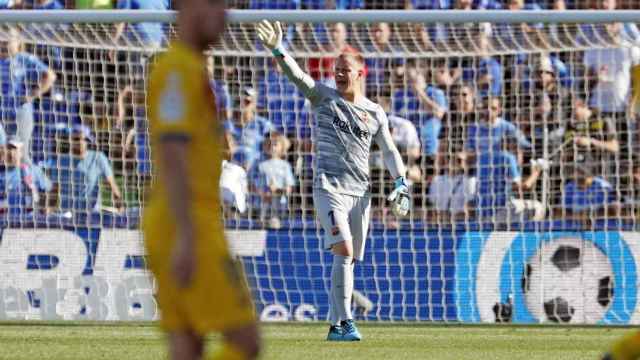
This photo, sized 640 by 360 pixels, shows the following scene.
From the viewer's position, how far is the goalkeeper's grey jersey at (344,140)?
12148mm

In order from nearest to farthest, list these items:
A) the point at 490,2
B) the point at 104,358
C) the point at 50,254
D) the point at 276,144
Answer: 1. the point at 104,358
2. the point at 50,254
3. the point at 276,144
4. the point at 490,2

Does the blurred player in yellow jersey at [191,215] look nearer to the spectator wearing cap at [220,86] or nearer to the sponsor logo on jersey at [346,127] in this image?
the sponsor logo on jersey at [346,127]

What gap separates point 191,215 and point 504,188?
11357mm

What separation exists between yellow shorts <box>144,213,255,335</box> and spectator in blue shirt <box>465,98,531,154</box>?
37.4ft

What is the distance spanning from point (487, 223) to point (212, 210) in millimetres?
10773

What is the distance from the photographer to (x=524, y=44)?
16.6 metres

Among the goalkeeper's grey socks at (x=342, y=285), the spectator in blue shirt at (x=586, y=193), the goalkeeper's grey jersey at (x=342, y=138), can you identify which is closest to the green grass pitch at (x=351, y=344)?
the goalkeeper's grey socks at (x=342, y=285)

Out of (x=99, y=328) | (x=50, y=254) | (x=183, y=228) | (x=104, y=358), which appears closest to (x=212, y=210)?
(x=183, y=228)

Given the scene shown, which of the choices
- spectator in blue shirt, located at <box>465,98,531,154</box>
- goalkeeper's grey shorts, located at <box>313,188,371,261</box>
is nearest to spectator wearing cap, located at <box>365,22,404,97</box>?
spectator in blue shirt, located at <box>465,98,531,154</box>

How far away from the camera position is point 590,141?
16391 millimetres

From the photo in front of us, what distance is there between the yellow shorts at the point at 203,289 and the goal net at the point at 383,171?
33.3 feet

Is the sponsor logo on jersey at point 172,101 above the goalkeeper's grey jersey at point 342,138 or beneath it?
above

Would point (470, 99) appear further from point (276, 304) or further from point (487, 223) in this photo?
point (276, 304)

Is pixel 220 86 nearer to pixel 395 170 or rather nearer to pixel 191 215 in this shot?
pixel 395 170
